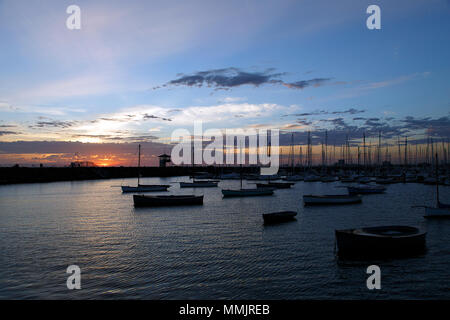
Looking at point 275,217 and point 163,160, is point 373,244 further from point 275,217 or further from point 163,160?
point 163,160

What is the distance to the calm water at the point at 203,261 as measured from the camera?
16984mm

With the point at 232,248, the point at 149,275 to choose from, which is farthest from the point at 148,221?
→ the point at 149,275

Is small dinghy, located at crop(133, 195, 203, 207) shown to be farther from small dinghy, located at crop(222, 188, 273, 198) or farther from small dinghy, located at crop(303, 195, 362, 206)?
small dinghy, located at crop(303, 195, 362, 206)

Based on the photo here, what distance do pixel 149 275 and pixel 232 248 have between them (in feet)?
25.8

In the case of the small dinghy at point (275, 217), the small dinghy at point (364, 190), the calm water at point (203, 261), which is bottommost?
the calm water at point (203, 261)

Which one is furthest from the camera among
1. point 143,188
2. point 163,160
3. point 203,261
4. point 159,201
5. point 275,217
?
point 163,160

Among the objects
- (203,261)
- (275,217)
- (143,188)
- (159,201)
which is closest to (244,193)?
(159,201)

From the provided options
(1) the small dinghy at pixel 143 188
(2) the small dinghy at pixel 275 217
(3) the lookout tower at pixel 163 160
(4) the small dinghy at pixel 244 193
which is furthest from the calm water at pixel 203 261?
(3) the lookout tower at pixel 163 160

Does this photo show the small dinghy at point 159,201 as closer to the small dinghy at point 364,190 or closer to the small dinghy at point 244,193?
the small dinghy at point 244,193

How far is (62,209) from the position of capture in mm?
50688

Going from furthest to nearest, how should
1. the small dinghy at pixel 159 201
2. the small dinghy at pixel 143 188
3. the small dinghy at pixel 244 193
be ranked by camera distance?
the small dinghy at pixel 143 188 → the small dinghy at pixel 244 193 → the small dinghy at pixel 159 201

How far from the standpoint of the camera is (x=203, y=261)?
22.0 metres
